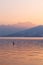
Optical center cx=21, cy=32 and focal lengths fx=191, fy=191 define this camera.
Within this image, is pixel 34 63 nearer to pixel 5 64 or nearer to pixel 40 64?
pixel 40 64

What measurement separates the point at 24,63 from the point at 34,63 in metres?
0.48

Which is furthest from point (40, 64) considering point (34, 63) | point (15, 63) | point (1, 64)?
point (1, 64)

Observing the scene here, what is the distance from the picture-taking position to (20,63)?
29.8ft

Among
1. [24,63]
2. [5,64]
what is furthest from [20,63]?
[5,64]

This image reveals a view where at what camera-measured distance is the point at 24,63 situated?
9062mm

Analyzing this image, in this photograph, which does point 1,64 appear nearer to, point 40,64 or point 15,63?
point 15,63

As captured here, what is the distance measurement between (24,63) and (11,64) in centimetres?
65

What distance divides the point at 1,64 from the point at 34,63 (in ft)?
5.17

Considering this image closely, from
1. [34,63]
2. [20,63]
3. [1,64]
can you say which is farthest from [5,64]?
[34,63]

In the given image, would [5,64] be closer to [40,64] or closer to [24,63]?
[24,63]

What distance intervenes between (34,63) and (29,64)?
0.40 m

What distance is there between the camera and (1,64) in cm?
876

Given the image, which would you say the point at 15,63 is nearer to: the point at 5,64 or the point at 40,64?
the point at 5,64

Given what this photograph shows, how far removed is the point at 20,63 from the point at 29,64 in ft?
1.66
